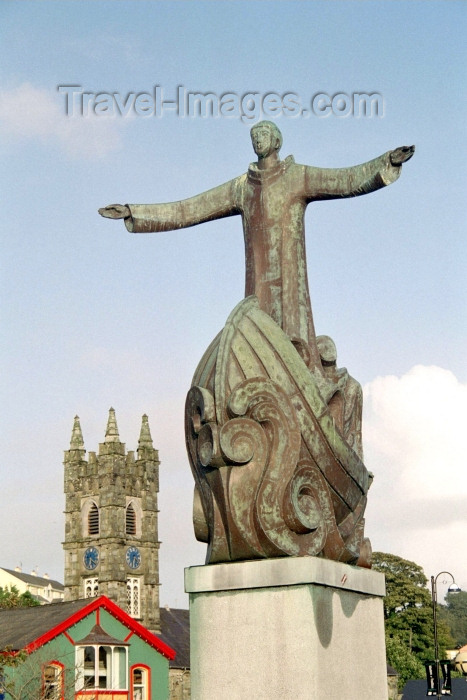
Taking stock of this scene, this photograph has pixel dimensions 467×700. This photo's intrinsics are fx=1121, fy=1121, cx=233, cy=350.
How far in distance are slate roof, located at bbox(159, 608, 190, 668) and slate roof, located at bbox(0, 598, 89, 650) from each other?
2577cm

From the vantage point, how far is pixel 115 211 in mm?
10961

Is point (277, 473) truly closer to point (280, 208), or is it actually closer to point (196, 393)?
point (196, 393)

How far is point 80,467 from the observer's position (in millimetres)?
88938

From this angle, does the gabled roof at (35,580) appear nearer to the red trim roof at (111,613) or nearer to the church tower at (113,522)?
A: the church tower at (113,522)

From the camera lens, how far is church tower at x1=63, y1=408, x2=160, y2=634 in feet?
276

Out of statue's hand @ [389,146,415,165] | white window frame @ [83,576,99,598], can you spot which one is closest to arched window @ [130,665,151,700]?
statue's hand @ [389,146,415,165]

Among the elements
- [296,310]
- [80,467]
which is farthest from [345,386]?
[80,467]

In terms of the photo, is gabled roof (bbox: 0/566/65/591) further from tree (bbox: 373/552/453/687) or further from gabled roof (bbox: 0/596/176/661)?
gabled roof (bbox: 0/596/176/661)

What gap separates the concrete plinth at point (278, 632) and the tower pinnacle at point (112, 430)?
80.2 m

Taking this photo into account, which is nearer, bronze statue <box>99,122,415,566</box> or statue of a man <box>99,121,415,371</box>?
bronze statue <box>99,122,415,566</box>

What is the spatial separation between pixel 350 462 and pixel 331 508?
473mm

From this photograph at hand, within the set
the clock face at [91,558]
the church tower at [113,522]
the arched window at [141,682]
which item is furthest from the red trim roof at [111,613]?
the clock face at [91,558]

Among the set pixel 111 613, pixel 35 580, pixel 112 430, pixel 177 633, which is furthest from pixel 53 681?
pixel 35 580

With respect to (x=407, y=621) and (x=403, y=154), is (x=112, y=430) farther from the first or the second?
(x=403, y=154)
